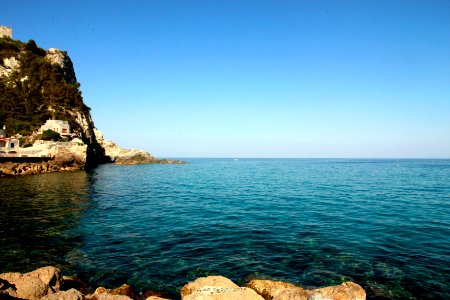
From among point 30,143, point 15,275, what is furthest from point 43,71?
point 15,275

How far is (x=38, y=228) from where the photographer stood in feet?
62.8

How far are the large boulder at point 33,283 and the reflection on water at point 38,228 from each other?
3297mm

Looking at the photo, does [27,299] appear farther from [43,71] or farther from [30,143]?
[43,71]

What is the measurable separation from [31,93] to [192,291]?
105301 mm

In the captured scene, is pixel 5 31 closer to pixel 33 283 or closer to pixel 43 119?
pixel 43 119

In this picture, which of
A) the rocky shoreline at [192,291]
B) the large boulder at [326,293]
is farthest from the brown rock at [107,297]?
the large boulder at [326,293]

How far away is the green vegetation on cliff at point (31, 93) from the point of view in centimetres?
8453

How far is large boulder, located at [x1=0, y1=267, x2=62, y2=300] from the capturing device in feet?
29.7

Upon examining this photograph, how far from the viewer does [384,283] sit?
11.5m

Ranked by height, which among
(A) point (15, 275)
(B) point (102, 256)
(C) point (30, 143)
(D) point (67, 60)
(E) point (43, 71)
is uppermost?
(D) point (67, 60)

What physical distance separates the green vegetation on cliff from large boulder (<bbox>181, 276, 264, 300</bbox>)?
90973mm

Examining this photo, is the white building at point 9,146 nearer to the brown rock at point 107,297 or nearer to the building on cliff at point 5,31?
the brown rock at point 107,297

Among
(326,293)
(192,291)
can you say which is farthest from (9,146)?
(326,293)

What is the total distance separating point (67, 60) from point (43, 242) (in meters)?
117
